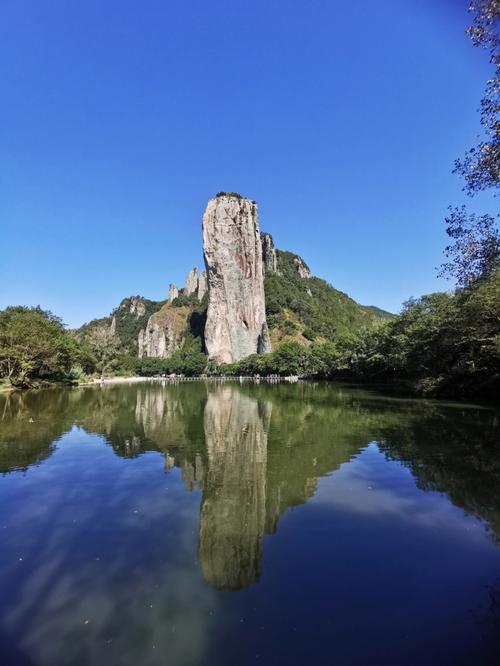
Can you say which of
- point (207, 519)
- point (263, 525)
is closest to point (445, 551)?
point (263, 525)

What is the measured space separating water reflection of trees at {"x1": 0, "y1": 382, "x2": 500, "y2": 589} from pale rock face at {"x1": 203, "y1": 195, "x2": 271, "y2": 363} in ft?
426

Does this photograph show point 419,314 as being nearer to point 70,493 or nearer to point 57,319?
point 70,493

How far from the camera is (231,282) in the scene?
16200cm

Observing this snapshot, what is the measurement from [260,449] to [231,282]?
482 ft

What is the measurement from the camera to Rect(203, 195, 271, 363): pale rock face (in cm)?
15950

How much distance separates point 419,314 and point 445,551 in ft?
164

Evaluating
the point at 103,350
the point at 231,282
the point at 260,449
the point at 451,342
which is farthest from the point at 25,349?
the point at 231,282

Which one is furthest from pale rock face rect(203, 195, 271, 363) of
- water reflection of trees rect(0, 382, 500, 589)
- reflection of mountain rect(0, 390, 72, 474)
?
water reflection of trees rect(0, 382, 500, 589)

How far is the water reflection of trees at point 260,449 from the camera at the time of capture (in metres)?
9.19

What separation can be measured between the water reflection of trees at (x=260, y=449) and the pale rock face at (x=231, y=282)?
426ft

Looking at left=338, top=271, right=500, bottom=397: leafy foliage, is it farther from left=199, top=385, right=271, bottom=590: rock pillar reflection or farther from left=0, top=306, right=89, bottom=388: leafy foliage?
left=0, top=306, right=89, bottom=388: leafy foliage

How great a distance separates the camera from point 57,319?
8894cm

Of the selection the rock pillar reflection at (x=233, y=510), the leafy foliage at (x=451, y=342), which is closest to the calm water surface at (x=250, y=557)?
the rock pillar reflection at (x=233, y=510)

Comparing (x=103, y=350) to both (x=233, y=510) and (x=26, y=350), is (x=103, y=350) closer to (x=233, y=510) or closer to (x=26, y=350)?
(x=26, y=350)
